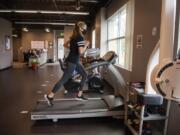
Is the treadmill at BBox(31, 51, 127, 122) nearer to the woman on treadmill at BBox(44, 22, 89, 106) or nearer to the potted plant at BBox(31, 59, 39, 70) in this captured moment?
the woman on treadmill at BBox(44, 22, 89, 106)

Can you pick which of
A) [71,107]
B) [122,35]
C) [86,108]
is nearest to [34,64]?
[122,35]

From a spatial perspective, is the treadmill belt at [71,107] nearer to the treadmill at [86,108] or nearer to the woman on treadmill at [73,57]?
the treadmill at [86,108]

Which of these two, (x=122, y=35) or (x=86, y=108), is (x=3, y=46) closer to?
(x=122, y=35)

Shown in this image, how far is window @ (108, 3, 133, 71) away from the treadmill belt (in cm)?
142

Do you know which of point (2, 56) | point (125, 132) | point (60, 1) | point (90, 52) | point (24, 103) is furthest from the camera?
point (2, 56)

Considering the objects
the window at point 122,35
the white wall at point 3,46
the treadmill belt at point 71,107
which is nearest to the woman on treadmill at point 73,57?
the treadmill belt at point 71,107

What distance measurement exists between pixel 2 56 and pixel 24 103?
703 centimetres

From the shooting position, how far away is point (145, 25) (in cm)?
360

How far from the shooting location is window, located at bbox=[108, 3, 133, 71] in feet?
16.2

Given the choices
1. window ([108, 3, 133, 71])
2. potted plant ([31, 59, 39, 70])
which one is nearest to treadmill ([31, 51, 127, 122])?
window ([108, 3, 133, 71])

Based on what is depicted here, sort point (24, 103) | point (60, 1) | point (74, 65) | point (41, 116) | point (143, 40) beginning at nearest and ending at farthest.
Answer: point (41, 116) → point (143, 40) → point (74, 65) → point (24, 103) → point (60, 1)

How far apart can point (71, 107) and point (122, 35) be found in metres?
3.04

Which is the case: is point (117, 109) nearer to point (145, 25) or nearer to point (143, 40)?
point (143, 40)

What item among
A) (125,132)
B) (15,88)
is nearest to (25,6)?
(15,88)
